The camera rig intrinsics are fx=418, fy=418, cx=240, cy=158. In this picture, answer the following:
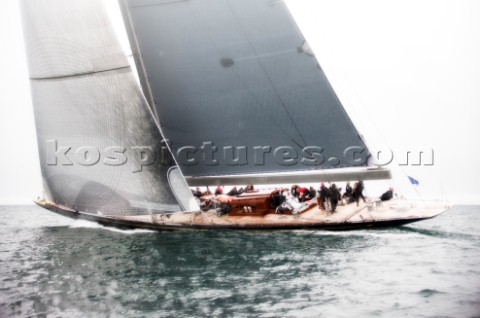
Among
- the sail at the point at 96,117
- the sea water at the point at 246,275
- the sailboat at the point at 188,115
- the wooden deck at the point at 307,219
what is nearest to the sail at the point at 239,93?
the sailboat at the point at 188,115

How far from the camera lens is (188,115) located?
572 inches

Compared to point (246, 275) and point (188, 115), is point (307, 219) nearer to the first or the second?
point (246, 275)

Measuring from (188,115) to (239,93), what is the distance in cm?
210

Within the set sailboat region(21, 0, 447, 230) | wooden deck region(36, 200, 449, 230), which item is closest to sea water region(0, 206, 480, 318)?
wooden deck region(36, 200, 449, 230)

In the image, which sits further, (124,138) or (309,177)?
(309,177)

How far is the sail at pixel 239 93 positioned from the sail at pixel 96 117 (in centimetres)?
206

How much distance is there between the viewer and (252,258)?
10391 millimetres

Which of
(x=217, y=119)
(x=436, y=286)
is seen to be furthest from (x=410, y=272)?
(x=217, y=119)

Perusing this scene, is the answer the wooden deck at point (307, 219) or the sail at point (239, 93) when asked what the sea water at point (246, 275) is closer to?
the wooden deck at point (307, 219)

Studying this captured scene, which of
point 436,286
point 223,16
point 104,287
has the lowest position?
point 436,286

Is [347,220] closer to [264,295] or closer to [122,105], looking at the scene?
[264,295]

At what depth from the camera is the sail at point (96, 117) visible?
11758 mm

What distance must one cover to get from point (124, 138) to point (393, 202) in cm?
877

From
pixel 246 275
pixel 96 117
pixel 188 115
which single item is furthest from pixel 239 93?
pixel 246 275
